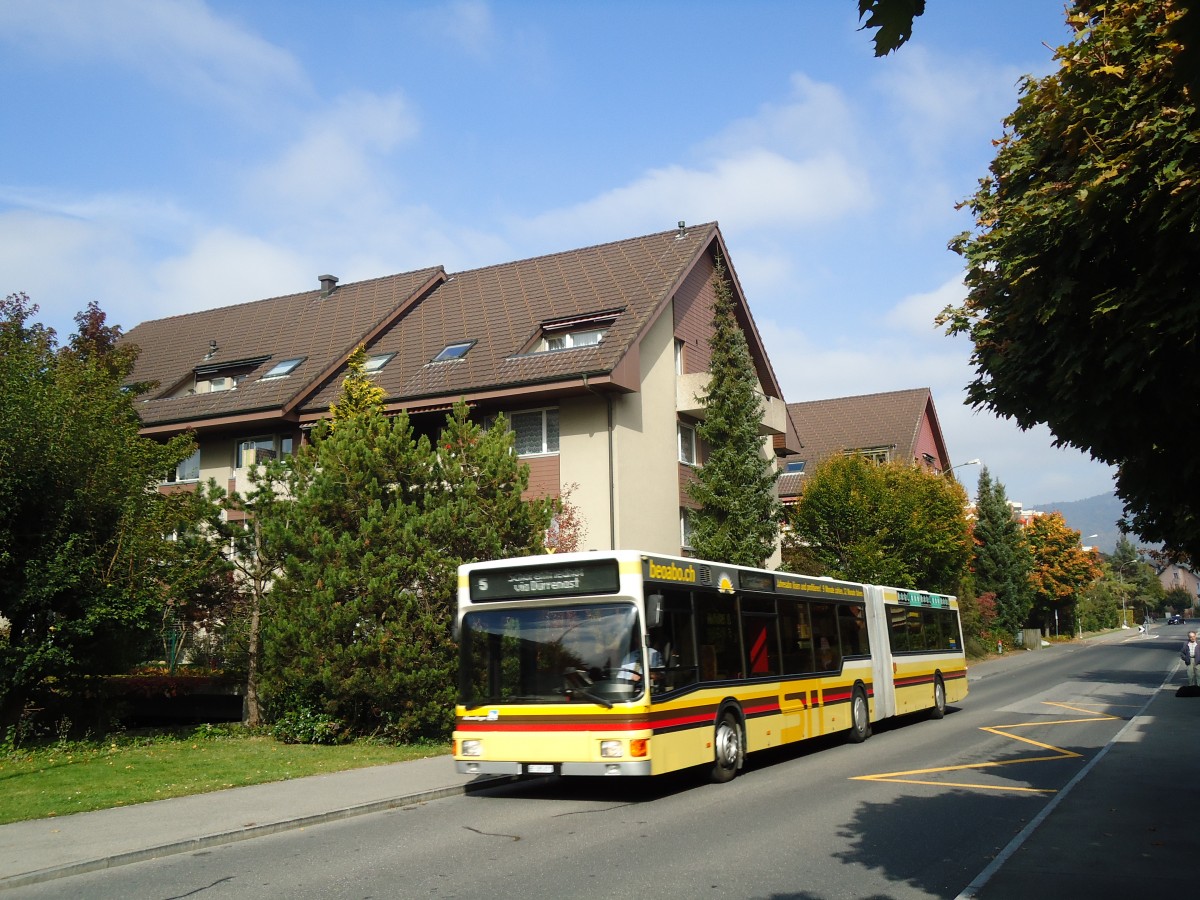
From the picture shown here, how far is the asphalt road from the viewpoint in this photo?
299 inches

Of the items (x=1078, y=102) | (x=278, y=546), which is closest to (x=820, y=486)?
(x=278, y=546)

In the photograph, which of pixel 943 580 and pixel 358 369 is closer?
pixel 358 369

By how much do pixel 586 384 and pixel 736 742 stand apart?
12748mm

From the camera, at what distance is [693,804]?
11.6 metres

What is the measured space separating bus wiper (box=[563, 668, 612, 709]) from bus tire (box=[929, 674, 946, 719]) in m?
14.1

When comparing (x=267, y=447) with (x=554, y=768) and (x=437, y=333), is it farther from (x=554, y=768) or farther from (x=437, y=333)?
(x=554, y=768)

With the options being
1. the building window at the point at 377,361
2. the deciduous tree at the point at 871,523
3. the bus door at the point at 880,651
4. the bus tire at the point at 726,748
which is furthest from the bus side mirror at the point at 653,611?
the deciduous tree at the point at 871,523

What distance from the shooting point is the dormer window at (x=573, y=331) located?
28.2m

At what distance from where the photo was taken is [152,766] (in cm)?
1462

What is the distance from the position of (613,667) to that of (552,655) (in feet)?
2.65

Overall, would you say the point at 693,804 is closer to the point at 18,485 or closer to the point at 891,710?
the point at 891,710

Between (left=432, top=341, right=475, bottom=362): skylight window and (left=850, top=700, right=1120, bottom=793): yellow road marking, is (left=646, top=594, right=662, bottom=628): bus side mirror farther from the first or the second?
(left=432, top=341, right=475, bottom=362): skylight window

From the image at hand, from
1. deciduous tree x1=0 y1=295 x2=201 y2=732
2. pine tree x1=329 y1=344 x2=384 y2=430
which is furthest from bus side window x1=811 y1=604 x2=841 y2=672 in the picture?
deciduous tree x1=0 y1=295 x2=201 y2=732

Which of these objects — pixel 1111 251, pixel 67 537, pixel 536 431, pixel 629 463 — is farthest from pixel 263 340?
pixel 1111 251
